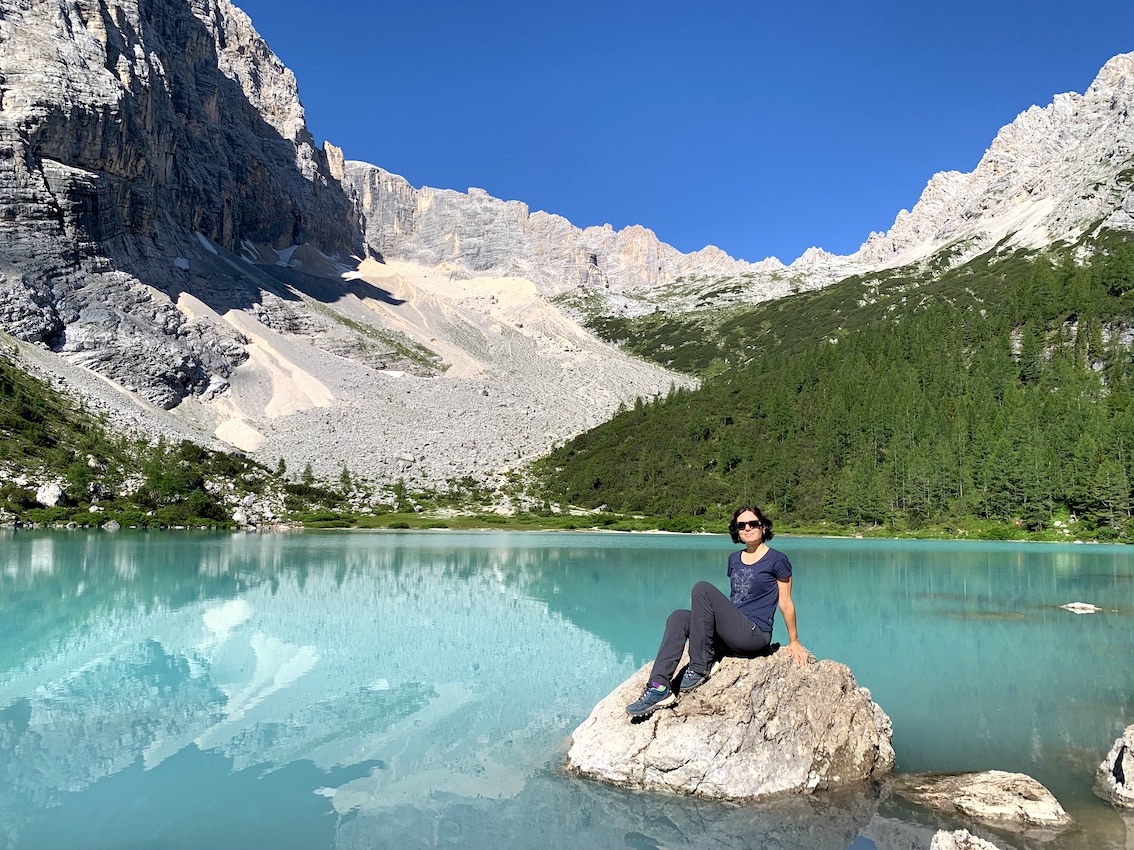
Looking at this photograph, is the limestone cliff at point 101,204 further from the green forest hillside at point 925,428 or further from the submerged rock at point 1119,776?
the submerged rock at point 1119,776

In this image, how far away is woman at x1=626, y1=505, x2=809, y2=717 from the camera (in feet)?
30.7

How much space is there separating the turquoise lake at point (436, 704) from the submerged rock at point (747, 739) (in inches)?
13.9

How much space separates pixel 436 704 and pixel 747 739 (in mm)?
5641

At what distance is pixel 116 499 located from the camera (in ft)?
243

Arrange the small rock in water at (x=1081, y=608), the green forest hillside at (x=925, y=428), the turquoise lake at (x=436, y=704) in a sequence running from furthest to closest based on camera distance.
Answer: the green forest hillside at (x=925, y=428) → the small rock in water at (x=1081, y=608) → the turquoise lake at (x=436, y=704)

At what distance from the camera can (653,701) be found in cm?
927

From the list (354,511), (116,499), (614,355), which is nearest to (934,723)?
(116,499)

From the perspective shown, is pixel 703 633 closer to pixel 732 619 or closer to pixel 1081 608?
pixel 732 619

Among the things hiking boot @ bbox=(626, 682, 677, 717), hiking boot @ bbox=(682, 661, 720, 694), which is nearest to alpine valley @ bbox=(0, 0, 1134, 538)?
hiking boot @ bbox=(682, 661, 720, 694)

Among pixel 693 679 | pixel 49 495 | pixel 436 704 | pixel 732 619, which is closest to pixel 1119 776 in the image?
pixel 732 619

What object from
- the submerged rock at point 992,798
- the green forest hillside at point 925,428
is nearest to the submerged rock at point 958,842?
the submerged rock at point 992,798

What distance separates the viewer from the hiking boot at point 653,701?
365 inches

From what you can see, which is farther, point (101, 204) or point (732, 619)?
point (101, 204)

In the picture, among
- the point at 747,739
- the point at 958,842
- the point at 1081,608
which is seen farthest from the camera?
the point at 1081,608
